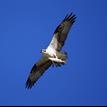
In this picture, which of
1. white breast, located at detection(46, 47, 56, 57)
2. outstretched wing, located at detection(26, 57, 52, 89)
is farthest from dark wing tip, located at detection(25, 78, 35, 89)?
A: white breast, located at detection(46, 47, 56, 57)

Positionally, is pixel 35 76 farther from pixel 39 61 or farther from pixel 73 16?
pixel 73 16

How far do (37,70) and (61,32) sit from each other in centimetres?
227

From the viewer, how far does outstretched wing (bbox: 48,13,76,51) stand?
72.5 feet

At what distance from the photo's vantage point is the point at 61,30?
2225cm

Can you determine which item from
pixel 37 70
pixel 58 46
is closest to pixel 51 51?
pixel 58 46

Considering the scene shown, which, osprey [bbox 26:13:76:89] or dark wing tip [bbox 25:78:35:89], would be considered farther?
dark wing tip [bbox 25:78:35:89]

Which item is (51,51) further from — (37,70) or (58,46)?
(37,70)

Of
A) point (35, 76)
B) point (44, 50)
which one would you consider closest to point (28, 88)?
point (35, 76)

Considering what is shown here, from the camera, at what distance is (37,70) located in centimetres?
2336

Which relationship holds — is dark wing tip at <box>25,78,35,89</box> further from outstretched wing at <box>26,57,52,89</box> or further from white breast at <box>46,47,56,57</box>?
white breast at <box>46,47,56,57</box>

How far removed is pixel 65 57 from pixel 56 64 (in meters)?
0.62

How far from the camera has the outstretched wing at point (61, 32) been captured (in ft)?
72.5

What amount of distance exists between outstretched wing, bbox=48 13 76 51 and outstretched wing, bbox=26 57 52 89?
38.5 inches

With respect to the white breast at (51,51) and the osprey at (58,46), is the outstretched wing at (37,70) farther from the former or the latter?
the white breast at (51,51)
